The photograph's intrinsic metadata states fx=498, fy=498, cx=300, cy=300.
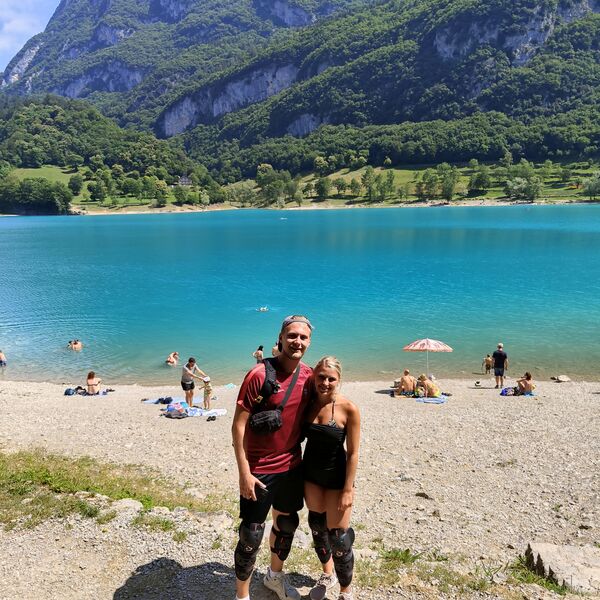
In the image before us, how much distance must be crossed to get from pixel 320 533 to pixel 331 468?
1.04 metres

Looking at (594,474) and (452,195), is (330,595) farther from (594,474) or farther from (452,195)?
(452,195)

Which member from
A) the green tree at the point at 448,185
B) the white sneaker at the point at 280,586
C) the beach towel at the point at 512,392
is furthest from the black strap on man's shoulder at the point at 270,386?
the green tree at the point at 448,185

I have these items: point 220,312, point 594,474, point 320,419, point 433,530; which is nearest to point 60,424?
point 433,530

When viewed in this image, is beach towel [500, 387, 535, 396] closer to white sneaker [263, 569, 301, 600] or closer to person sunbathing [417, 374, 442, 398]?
person sunbathing [417, 374, 442, 398]

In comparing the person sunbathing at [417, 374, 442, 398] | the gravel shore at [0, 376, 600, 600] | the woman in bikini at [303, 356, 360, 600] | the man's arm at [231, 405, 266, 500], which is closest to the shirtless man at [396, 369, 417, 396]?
the person sunbathing at [417, 374, 442, 398]

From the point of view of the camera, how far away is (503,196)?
598ft

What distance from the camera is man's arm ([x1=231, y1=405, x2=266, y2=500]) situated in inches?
207

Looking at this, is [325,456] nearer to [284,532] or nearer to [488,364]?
[284,532]

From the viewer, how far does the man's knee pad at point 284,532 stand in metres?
5.97

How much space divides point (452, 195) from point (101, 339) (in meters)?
174

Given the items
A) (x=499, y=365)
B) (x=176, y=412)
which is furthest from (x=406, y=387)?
(x=176, y=412)

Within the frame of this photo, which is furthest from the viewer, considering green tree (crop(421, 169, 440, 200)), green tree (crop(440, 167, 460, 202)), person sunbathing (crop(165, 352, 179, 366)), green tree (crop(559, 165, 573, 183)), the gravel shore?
green tree (crop(421, 169, 440, 200))

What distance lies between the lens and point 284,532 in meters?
6.02

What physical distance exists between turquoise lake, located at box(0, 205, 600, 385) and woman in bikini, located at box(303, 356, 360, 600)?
60.5 ft
